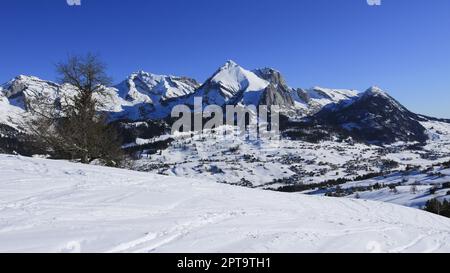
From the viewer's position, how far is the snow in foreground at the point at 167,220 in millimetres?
11344

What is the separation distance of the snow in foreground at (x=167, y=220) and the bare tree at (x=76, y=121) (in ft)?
25.7

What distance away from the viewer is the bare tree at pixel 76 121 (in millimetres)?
31344

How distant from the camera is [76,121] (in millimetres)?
31562

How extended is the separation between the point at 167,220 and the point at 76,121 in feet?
64.6

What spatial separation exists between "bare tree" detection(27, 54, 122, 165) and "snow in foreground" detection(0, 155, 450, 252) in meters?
7.84

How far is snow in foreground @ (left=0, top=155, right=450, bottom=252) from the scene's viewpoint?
1134cm

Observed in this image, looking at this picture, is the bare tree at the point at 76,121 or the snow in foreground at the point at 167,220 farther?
the bare tree at the point at 76,121

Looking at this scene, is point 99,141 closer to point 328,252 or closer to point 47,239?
point 47,239

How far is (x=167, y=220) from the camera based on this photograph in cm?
1410

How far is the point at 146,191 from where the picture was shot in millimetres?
19625

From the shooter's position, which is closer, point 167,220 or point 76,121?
point 167,220
